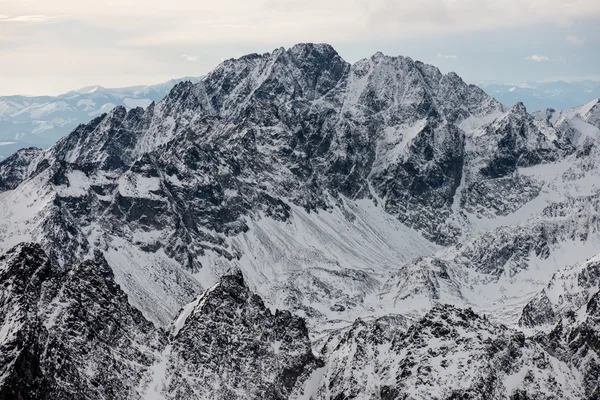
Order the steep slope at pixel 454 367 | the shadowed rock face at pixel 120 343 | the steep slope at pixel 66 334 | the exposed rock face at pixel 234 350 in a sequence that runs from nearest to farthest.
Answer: the steep slope at pixel 66 334 < the shadowed rock face at pixel 120 343 < the steep slope at pixel 454 367 < the exposed rock face at pixel 234 350

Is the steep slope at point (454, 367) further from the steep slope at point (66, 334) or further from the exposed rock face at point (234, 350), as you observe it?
the steep slope at point (66, 334)

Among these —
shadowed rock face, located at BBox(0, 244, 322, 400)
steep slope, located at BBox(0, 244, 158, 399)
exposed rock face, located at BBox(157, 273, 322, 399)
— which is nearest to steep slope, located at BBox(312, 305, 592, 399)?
exposed rock face, located at BBox(157, 273, 322, 399)

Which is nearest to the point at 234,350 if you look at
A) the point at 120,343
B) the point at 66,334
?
the point at 120,343

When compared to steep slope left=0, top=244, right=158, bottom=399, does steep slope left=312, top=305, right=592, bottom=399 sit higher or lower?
lower

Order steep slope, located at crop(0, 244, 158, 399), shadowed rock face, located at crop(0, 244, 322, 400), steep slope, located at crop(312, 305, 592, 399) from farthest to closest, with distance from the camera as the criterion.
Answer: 1. steep slope, located at crop(312, 305, 592, 399)
2. shadowed rock face, located at crop(0, 244, 322, 400)
3. steep slope, located at crop(0, 244, 158, 399)

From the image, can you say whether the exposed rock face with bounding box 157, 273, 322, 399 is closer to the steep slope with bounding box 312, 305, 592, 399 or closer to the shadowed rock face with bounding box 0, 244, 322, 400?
the shadowed rock face with bounding box 0, 244, 322, 400

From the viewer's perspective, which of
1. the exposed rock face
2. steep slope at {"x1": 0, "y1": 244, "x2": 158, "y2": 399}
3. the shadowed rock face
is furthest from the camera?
the exposed rock face

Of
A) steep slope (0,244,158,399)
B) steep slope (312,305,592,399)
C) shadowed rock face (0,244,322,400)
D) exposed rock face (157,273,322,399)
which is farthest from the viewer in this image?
exposed rock face (157,273,322,399)

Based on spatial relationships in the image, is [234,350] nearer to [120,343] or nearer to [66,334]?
[120,343]

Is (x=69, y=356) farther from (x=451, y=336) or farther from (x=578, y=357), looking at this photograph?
(x=578, y=357)

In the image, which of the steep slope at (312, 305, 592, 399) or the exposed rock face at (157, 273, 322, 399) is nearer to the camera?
the steep slope at (312, 305, 592, 399)

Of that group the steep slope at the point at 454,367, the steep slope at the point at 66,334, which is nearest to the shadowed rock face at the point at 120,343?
the steep slope at the point at 66,334

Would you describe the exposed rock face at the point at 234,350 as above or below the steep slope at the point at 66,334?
below
